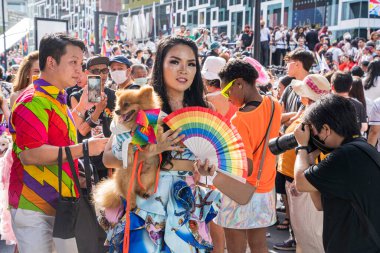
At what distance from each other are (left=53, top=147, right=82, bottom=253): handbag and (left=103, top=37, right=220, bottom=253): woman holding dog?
1.19 feet

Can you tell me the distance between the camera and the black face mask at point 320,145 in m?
2.97

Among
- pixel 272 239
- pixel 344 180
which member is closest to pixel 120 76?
pixel 272 239

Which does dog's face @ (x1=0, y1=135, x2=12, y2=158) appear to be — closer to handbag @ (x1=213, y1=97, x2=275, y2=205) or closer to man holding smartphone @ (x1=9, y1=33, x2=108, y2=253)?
A: man holding smartphone @ (x1=9, y1=33, x2=108, y2=253)

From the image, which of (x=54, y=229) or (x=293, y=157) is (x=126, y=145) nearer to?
(x=54, y=229)

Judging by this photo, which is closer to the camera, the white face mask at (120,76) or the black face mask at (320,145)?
the black face mask at (320,145)

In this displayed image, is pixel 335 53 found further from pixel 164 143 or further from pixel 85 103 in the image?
pixel 164 143

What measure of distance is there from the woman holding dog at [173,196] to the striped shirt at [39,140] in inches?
19.1

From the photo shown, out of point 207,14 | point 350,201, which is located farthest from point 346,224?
point 207,14

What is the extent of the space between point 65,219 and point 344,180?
156cm

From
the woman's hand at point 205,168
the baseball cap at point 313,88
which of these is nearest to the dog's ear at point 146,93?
the woman's hand at point 205,168

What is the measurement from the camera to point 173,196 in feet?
8.63

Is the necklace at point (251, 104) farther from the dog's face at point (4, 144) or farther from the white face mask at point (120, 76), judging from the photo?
the dog's face at point (4, 144)

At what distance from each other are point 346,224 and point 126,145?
124 centimetres

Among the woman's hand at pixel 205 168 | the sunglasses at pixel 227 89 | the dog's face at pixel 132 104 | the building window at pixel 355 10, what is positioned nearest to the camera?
the dog's face at pixel 132 104
